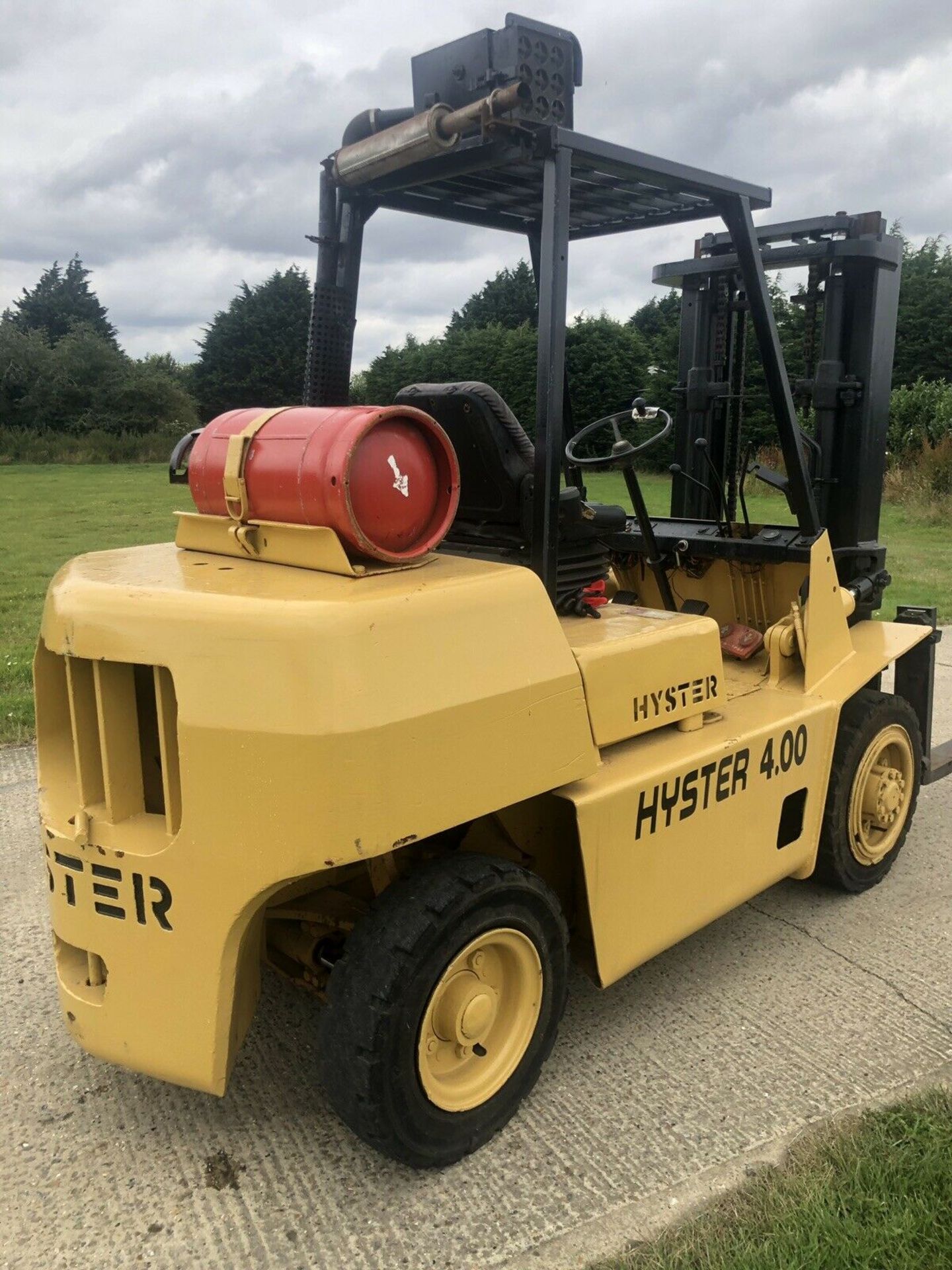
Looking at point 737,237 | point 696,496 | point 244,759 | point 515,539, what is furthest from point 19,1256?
point 696,496

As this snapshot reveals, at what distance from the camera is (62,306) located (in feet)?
164

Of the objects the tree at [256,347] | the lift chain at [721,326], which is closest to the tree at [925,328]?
the tree at [256,347]

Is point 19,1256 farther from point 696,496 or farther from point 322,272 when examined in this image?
point 696,496

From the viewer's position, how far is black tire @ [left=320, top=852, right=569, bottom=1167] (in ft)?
8.03

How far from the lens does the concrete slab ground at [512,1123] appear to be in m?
2.44

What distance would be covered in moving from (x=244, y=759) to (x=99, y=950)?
69cm

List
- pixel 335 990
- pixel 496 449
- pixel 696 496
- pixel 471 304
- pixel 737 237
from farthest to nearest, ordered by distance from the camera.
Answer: pixel 471 304, pixel 696 496, pixel 737 237, pixel 496 449, pixel 335 990

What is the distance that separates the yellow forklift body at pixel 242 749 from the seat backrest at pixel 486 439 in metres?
0.47

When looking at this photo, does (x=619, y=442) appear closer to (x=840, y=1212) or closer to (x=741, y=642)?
(x=741, y=642)

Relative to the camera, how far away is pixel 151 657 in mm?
2398

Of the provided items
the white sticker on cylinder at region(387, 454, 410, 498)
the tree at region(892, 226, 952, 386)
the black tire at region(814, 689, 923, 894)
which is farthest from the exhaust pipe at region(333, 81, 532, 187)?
the tree at region(892, 226, 952, 386)

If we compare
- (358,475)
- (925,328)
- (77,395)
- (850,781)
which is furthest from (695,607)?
(77,395)

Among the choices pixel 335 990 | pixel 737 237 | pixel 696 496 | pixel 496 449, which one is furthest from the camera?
pixel 696 496

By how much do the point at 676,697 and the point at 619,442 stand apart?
33.1 inches
